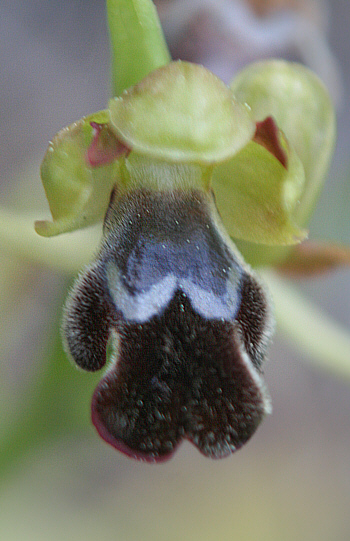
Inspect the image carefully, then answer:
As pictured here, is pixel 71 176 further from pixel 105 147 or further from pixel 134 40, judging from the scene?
pixel 134 40

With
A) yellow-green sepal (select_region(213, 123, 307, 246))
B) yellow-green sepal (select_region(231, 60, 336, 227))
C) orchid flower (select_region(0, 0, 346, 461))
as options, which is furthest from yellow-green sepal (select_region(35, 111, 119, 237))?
yellow-green sepal (select_region(231, 60, 336, 227))

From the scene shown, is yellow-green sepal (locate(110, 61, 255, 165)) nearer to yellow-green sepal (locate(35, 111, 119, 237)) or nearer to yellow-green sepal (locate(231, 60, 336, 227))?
yellow-green sepal (locate(35, 111, 119, 237))

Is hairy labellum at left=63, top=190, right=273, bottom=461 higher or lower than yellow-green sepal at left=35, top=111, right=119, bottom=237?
lower

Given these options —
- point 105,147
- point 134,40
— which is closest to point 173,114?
point 105,147

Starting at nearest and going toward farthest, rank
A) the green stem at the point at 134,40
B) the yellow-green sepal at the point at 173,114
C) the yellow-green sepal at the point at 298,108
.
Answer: the yellow-green sepal at the point at 173,114 → the green stem at the point at 134,40 → the yellow-green sepal at the point at 298,108

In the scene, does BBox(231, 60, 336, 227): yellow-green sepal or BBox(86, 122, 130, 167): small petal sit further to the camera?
BBox(231, 60, 336, 227): yellow-green sepal

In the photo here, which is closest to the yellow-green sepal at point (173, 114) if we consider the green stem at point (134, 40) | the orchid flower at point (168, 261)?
the orchid flower at point (168, 261)

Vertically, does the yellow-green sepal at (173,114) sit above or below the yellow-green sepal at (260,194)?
above

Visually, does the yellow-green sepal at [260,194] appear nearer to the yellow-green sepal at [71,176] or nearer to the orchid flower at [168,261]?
the orchid flower at [168,261]

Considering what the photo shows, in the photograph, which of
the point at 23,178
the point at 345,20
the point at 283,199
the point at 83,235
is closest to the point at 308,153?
the point at 283,199
